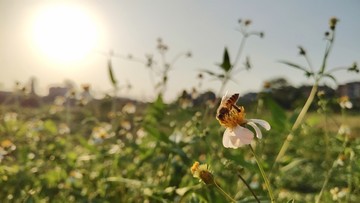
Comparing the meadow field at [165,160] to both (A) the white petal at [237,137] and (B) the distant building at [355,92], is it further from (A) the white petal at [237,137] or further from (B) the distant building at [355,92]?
(B) the distant building at [355,92]

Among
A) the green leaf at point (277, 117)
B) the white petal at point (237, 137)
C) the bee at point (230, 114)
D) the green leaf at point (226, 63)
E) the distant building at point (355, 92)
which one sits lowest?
the distant building at point (355, 92)

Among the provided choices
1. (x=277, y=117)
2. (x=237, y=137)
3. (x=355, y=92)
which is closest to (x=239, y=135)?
(x=237, y=137)

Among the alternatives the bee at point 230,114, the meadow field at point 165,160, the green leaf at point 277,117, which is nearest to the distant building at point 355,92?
the meadow field at point 165,160

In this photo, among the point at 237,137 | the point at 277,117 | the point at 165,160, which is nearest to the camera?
the point at 237,137

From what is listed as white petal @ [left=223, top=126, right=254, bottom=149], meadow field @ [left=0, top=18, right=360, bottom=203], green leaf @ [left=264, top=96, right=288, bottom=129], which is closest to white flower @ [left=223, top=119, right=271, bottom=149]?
white petal @ [left=223, top=126, right=254, bottom=149]

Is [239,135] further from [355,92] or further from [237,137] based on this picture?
[355,92]

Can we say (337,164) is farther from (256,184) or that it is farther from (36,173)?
(36,173)

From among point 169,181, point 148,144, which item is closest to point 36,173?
point 148,144

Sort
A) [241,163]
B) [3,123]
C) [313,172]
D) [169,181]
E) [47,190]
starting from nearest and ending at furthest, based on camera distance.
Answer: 1. [241,163]
2. [169,181]
3. [47,190]
4. [3,123]
5. [313,172]
